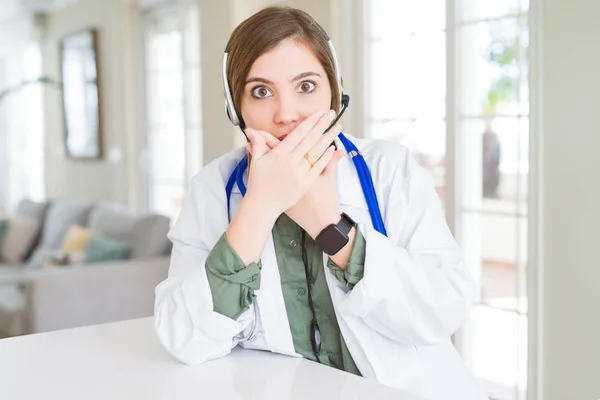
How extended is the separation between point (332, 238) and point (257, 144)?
194 mm

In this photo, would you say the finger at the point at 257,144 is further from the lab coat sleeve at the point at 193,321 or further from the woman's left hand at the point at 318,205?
the lab coat sleeve at the point at 193,321

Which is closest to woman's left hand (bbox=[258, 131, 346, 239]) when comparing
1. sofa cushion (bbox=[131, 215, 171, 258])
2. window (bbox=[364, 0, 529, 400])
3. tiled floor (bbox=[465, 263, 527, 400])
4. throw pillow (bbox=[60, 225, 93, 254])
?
window (bbox=[364, 0, 529, 400])

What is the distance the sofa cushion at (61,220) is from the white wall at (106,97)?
0.49 metres

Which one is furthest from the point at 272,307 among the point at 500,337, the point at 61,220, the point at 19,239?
the point at 19,239

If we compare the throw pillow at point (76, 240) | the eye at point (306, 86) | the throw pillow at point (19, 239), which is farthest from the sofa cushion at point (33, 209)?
the eye at point (306, 86)

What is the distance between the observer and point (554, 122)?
2.29m

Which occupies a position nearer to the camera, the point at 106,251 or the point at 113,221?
the point at 106,251

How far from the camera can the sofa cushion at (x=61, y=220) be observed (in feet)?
16.8

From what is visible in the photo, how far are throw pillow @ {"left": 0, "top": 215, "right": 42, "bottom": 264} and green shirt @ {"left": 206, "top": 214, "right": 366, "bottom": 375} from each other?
4513 mm

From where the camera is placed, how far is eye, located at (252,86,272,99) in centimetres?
127

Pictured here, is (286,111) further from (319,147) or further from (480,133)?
(480,133)

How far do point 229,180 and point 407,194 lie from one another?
0.34 metres

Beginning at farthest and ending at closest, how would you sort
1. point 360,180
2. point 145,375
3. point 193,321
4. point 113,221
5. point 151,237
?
point 113,221, point 151,237, point 360,180, point 193,321, point 145,375

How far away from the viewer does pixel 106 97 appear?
5750 millimetres
